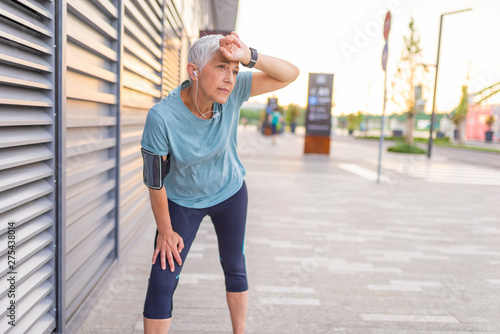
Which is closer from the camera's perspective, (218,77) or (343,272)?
(218,77)

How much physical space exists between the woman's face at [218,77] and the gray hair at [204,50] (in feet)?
0.05

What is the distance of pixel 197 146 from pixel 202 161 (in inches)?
4.6

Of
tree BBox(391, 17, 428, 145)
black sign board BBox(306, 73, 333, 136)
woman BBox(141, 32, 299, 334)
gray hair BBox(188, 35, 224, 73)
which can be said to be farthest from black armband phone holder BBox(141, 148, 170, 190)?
tree BBox(391, 17, 428, 145)

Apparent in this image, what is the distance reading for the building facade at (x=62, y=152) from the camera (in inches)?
73.5

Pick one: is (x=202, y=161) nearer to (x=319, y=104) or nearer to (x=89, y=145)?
(x=89, y=145)

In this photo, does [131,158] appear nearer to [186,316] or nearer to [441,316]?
[186,316]

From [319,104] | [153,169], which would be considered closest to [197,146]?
[153,169]

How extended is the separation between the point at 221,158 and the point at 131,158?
2.40 meters

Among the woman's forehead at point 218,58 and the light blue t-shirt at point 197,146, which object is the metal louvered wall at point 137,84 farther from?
the woman's forehead at point 218,58

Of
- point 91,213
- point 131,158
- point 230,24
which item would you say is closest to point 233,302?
point 91,213

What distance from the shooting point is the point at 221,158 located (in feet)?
7.09

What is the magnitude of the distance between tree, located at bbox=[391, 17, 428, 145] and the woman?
68.9 ft

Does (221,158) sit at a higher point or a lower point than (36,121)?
lower

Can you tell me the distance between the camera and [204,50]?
1.81 meters
